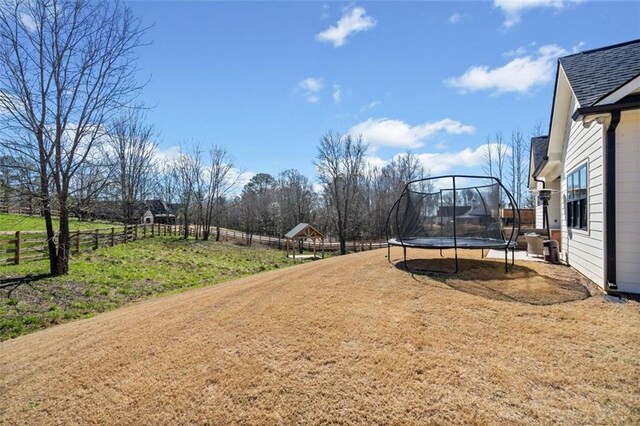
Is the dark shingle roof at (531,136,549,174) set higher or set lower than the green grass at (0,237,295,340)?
higher

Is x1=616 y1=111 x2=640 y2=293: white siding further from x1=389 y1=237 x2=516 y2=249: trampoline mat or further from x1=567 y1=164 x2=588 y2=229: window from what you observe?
x1=389 y1=237 x2=516 y2=249: trampoline mat

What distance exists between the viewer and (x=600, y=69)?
6.07 meters

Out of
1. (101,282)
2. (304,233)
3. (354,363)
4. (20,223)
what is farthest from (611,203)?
(20,223)

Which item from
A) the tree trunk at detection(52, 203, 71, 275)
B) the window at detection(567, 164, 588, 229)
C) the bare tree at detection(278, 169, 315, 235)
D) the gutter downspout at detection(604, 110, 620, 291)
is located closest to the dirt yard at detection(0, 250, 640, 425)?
the gutter downspout at detection(604, 110, 620, 291)

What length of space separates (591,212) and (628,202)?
852 mm

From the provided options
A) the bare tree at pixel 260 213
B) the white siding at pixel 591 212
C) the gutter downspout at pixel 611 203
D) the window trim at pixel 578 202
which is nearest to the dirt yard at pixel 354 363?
the gutter downspout at pixel 611 203

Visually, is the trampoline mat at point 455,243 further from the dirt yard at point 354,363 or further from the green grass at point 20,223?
the green grass at point 20,223

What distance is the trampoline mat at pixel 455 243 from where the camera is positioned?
6137mm

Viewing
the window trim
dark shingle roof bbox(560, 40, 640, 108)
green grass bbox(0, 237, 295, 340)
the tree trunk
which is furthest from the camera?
Answer: the tree trunk

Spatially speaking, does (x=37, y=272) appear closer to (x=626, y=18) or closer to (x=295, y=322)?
(x=295, y=322)

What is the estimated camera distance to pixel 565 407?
2316mm

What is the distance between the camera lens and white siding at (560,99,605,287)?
5008mm

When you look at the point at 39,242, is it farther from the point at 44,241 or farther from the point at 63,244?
the point at 63,244

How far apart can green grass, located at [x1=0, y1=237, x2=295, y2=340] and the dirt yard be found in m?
2.44
